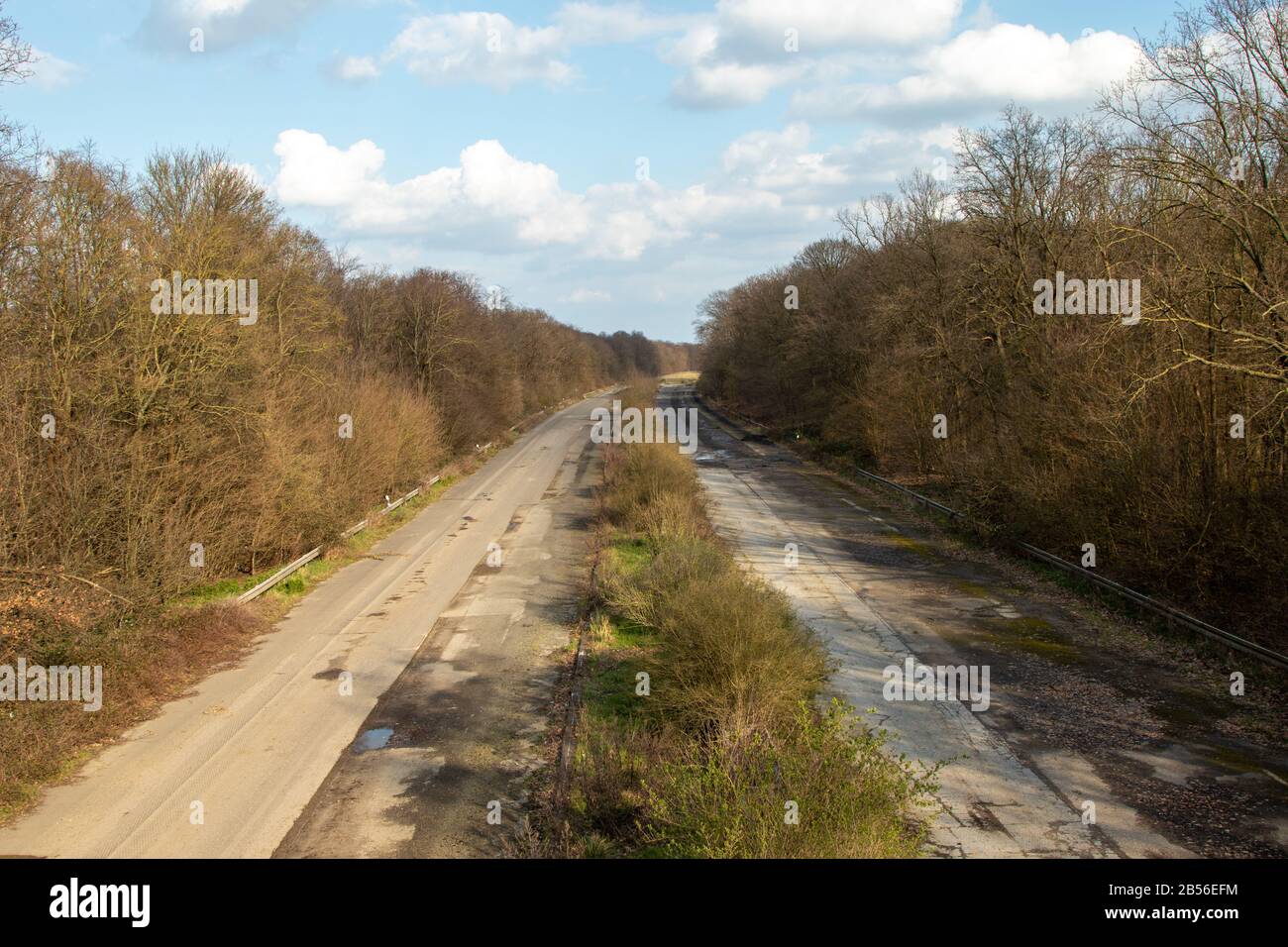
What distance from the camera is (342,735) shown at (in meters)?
10.2

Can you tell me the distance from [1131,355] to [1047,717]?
855 centimetres

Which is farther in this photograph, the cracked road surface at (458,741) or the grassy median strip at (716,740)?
the cracked road surface at (458,741)

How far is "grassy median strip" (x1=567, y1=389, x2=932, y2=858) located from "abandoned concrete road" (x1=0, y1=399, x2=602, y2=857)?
1006 mm

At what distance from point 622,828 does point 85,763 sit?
19.7ft

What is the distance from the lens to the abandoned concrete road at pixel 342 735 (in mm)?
7750

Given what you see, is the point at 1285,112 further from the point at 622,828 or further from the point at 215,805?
the point at 215,805

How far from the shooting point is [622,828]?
24.8 ft

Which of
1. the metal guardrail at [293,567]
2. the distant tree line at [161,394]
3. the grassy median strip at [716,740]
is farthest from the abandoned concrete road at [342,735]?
the distant tree line at [161,394]

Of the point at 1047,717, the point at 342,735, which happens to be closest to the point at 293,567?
the point at 342,735

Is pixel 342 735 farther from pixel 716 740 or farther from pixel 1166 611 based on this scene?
pixel 1166 611

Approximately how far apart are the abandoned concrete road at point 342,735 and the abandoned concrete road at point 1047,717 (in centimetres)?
445

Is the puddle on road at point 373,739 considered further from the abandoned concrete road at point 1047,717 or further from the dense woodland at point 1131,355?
the dense woodland at point 1131,355
